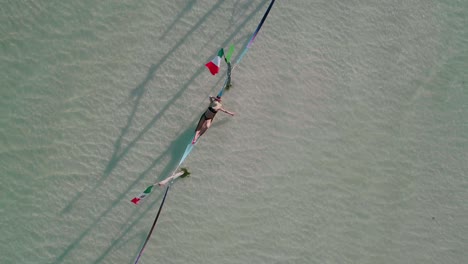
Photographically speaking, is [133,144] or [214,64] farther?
[133,144]

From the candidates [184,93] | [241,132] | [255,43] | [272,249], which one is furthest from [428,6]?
[272,249]

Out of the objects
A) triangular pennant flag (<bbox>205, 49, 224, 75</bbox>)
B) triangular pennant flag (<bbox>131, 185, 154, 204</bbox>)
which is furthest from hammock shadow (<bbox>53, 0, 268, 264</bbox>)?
triangular pennant flag (<bbox>205, 49, 224, 75</bbox>)

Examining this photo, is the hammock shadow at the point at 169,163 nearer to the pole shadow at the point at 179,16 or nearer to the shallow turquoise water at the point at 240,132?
the shallow turquoise water at the point at 240,132

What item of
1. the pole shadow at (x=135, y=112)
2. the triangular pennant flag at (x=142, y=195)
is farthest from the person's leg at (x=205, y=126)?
the triangular pennant flag at (x=142, y=195)

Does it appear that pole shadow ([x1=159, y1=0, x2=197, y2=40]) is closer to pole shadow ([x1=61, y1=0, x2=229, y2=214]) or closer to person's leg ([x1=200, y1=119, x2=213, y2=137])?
pole shadow ([x1=61, y1=0, x2=229, y2=214])

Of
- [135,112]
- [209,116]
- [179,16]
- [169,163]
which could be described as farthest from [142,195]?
[179,16]

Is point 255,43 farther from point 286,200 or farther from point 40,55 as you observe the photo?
point 40,55

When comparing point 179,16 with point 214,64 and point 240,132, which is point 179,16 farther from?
point 240,132
